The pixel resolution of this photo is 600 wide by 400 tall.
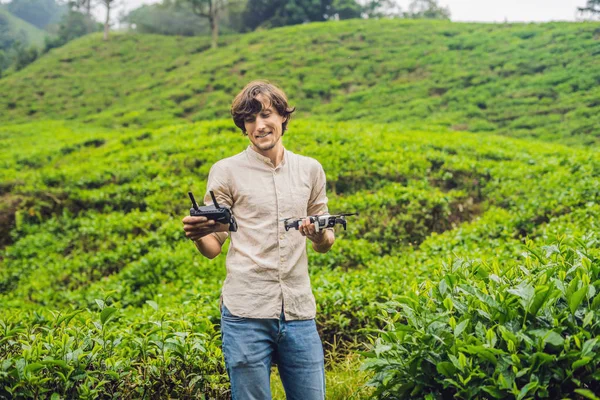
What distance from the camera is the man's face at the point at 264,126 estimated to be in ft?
8.64

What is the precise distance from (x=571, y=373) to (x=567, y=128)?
1181 centimetres

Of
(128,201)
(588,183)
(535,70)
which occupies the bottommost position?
(128,201)

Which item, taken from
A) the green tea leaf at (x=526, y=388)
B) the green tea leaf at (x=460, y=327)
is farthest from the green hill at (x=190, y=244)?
the green tea leaf at (x=526, y=388)

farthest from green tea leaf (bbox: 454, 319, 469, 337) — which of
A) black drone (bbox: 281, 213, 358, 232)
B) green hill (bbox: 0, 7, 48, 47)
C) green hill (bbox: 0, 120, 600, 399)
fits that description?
green hill (bbox: 0, 7, 48, 47)

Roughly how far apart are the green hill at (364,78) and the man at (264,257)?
35.6 ft

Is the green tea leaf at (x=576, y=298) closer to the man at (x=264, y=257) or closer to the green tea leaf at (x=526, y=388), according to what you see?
the green tea leaf at (x=526, y=388)

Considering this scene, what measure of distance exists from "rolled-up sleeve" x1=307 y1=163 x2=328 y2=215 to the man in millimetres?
71

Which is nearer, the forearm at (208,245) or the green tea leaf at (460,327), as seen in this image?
the green tea leaf at (460,327)

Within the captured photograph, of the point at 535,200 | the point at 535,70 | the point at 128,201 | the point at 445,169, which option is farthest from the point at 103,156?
the point at 535,70

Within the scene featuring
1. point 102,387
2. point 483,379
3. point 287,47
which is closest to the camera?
point 483,379

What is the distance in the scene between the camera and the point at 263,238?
8.34ft

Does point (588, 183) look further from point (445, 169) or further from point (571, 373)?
point (571, 373)

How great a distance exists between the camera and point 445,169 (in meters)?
9.07

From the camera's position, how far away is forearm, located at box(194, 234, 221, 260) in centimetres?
256
